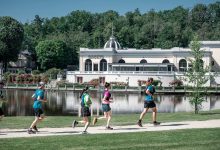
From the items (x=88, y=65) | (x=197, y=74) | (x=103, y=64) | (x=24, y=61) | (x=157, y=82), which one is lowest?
(x=157, y=82)

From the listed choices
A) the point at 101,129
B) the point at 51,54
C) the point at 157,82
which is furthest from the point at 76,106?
the point at 51,54

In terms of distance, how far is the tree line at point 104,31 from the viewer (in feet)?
359

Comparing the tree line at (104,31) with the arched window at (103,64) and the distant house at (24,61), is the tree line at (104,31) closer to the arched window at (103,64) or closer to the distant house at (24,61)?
the distant house at (24,61)

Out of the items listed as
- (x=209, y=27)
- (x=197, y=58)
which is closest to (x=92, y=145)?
(x=197, y=58)

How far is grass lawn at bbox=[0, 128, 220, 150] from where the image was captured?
13281 millimetres

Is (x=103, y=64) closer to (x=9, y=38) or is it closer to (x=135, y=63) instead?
(x=135, y=63)

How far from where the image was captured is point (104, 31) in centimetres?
14112

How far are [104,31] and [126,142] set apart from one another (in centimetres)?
12813

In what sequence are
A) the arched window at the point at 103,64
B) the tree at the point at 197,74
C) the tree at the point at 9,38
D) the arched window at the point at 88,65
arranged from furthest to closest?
the arched window at the point at 88,65, the tree at the point at 9,38, the arched window at the point at 103,64, the tree at the point at 197,74

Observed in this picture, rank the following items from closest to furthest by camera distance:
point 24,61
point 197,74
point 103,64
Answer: point 197,74, point 103,64, point 24,61

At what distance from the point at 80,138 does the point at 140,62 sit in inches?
3254

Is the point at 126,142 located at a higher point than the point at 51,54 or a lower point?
lower

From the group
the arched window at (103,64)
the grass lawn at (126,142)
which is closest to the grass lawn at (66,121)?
the grass lawn at (126,142)

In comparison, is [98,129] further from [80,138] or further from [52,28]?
[52,28]
